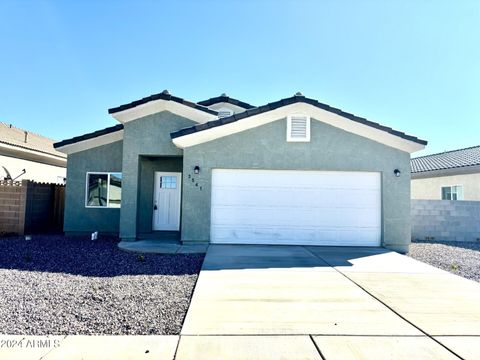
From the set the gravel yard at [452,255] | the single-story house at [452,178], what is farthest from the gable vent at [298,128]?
the single-story house at [452,178]

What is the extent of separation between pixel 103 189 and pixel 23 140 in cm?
1053

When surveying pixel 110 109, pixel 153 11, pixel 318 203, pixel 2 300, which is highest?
pixel 153 11

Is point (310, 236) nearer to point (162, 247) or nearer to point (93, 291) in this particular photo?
point (162, 247)

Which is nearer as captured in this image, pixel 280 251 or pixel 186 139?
pixel 280 251

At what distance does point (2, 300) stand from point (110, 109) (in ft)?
22.0

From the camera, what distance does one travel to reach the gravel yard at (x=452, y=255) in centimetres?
731

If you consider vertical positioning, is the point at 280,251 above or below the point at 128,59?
below

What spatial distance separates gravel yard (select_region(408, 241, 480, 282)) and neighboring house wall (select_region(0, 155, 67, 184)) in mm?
19752

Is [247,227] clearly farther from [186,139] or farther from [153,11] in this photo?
[153,11]

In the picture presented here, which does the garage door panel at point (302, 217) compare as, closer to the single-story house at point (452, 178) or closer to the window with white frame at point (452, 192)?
the single-story house at point (452, 178)

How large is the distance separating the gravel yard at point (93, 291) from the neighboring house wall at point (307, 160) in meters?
2.76

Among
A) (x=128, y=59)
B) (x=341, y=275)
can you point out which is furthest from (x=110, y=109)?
(x=341, y=275)

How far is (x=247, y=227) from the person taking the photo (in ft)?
31.5

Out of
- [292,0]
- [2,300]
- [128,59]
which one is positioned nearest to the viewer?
[2,300]
